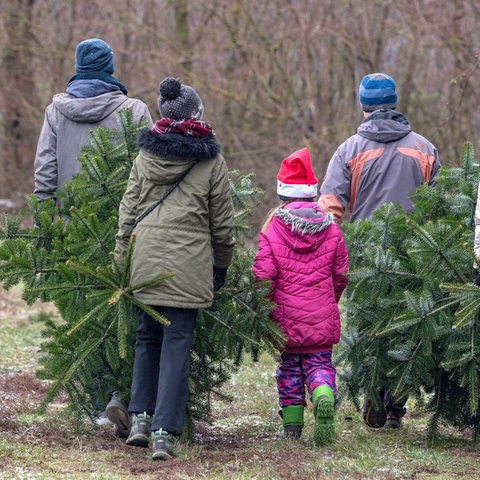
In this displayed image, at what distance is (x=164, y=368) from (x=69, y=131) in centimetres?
194

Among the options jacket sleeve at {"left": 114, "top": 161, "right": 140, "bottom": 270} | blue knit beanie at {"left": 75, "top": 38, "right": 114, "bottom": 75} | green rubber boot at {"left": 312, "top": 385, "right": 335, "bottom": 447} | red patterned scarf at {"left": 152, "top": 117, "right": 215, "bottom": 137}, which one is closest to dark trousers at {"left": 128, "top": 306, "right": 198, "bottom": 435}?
jacket sleeve at {"left": 114, "top": 161, "right": 140, "bottom": 270}

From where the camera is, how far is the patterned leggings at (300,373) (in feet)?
20.1

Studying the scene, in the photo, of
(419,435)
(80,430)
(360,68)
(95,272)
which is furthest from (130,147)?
(360,68)

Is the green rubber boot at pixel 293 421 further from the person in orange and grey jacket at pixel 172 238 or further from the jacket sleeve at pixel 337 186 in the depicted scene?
the jacket sleeve at pixel 337 186

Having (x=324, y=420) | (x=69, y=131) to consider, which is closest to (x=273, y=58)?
(x=69, y=131)

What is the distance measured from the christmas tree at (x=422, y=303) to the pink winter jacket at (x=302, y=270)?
0.58 ft

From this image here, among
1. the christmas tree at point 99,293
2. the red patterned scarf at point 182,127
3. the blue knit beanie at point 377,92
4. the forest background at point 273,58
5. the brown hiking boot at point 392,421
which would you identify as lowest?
the brown hiking boot at point 392,421

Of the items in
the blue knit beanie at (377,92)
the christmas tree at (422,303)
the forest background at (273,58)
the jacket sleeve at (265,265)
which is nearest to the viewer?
the christmas tree at (422,303)

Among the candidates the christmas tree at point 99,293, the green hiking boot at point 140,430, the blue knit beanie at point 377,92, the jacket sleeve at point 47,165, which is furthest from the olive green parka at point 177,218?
the blue knit beanie at point 377,92

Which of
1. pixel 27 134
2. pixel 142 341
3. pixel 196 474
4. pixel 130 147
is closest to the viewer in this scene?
pixel 196 474

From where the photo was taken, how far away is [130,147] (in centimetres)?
607

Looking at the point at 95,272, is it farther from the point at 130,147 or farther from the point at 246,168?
the point at 246,168

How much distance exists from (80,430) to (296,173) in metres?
1.88

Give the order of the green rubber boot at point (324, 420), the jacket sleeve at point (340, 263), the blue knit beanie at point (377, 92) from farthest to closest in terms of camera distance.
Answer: the blue knit beanie at point (377, 92) → the jacket sleeve at point (340, 263) → the green rubber boot at point (324, 420)
